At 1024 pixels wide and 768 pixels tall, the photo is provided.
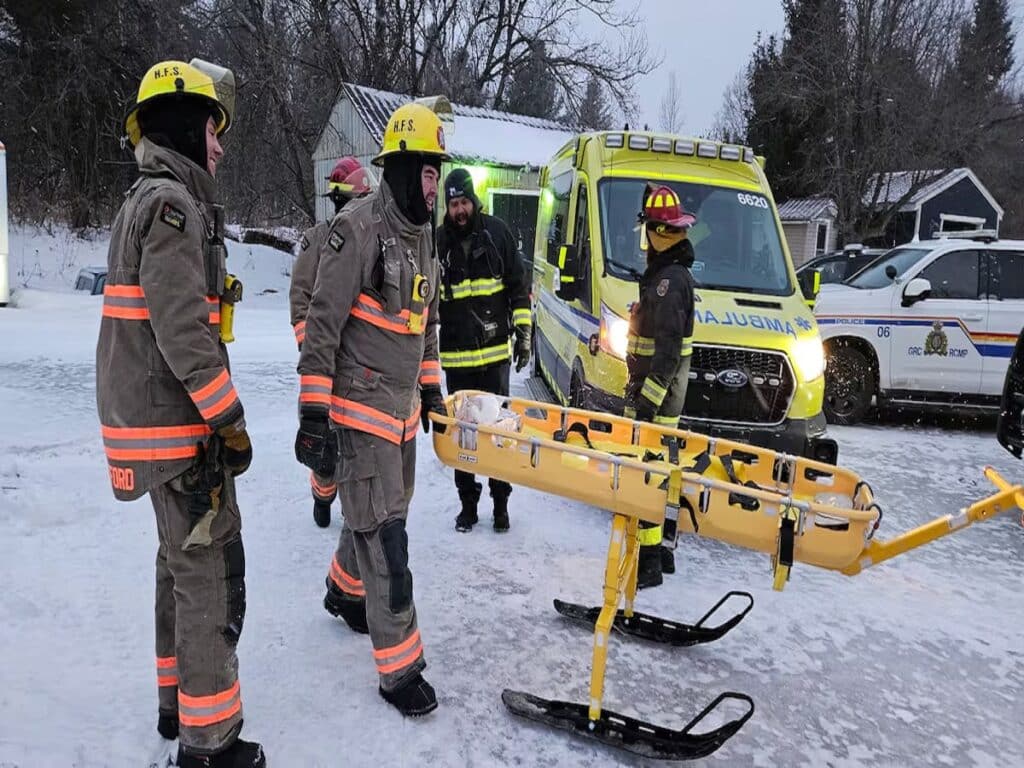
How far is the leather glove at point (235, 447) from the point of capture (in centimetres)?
235

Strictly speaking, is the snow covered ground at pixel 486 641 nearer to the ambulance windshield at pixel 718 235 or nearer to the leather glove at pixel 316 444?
the leather glove at pixel 316 444

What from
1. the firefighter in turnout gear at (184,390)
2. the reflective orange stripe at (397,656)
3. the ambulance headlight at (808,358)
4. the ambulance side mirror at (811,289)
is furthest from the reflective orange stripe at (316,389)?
the ambulance side mirror at (811,289)

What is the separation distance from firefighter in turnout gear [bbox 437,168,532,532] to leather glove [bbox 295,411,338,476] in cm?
205

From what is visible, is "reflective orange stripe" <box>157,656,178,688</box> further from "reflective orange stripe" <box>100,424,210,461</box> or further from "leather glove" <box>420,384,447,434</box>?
"leather glove" <box>420,384,447,434</box>

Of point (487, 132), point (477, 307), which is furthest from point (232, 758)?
point (487, 132)

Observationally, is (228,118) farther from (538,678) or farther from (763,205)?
(763,205)

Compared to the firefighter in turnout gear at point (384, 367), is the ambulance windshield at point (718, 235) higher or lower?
higher

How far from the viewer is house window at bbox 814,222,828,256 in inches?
1223

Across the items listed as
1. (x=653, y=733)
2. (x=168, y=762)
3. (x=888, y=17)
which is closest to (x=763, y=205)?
(x=653, y=733)

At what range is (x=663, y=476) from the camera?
271 centimetres

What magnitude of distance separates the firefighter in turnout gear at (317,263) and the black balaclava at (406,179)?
102cm

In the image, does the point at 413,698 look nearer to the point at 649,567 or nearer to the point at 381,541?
the point at 381,541

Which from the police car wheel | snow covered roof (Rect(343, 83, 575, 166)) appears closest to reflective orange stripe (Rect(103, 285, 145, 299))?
the police car wheel

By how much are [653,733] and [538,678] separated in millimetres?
629
